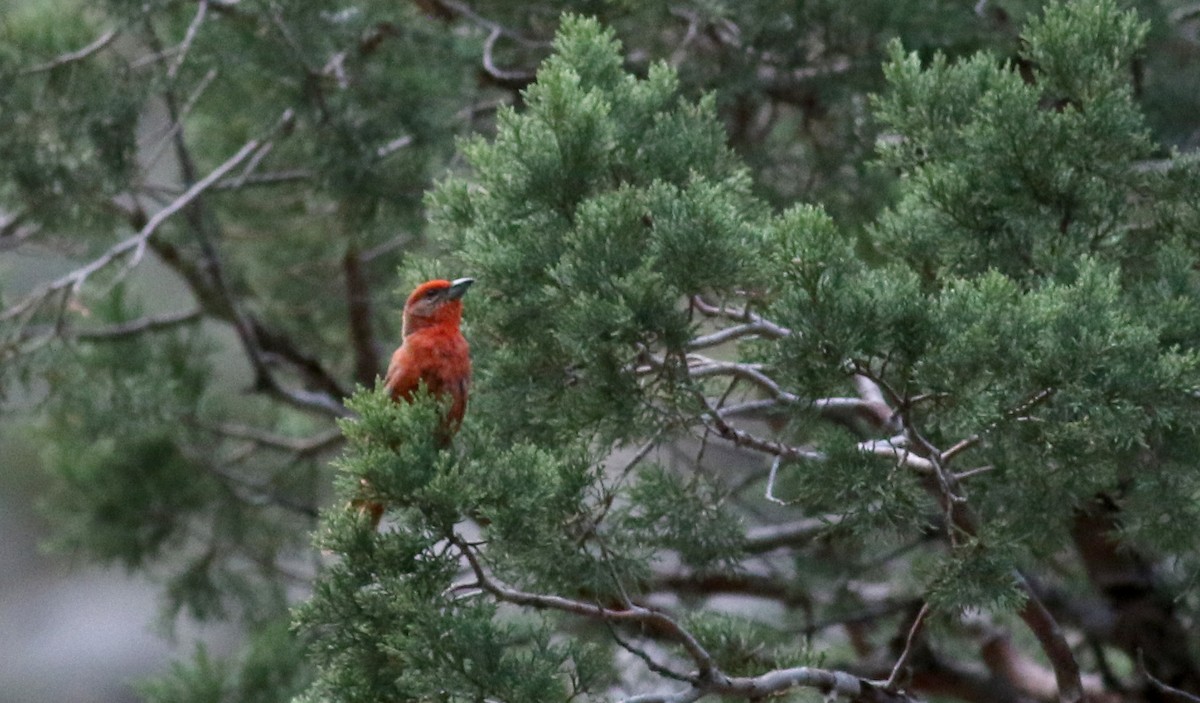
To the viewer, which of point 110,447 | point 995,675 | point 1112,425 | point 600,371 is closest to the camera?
point 1112,425

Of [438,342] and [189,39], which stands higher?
[189,39]

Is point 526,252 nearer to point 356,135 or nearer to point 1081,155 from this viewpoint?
point 1081,155

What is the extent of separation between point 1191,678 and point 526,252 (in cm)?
264

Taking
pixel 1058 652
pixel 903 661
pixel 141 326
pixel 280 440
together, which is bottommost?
pixel 280 440

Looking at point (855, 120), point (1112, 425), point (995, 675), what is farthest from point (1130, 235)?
point (995, 675)

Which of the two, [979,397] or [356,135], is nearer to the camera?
[979,397]

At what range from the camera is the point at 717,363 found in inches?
101

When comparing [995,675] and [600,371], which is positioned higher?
[600,371]

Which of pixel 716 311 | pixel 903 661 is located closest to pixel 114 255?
pixel 716 311

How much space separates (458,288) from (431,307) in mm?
232

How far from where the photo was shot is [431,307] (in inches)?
117

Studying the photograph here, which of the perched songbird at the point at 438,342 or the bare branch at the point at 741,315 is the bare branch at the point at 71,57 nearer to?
the perched songbird at the point at 438,342

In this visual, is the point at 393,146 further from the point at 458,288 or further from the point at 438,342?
the point at 458,288

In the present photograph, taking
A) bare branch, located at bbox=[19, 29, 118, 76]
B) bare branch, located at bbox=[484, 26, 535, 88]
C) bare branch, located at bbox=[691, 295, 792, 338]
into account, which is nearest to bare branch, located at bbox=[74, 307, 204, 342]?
bare branch, located at bbox=[19, 29, 118, 76]
